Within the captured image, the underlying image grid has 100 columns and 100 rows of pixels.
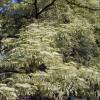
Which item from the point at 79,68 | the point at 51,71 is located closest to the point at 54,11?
the point at 79,68

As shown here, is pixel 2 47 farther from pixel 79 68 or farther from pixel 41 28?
pixel 79 68

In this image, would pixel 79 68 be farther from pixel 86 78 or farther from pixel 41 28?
pixel 41 28

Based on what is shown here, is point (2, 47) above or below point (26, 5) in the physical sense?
below

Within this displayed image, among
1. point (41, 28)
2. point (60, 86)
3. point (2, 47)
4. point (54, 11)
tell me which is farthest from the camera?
point (54, 11)

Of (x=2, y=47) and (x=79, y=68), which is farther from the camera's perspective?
(x=2, y=47)

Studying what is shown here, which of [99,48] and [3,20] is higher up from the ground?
[3,20]

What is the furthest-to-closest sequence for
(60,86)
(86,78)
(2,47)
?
(2,47) → (86,78) → (60,86)

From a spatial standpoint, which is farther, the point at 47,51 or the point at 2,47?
the point at 2,47

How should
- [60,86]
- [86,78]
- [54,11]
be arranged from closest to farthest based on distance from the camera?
1. [60,86]
2. [86,78]
3. [54,11]

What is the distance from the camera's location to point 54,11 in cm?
901

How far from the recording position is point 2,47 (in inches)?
317

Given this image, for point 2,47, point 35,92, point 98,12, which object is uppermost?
point 98,12

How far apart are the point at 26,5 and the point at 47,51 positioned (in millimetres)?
2937

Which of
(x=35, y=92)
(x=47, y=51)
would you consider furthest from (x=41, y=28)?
(x=35, y=92)
